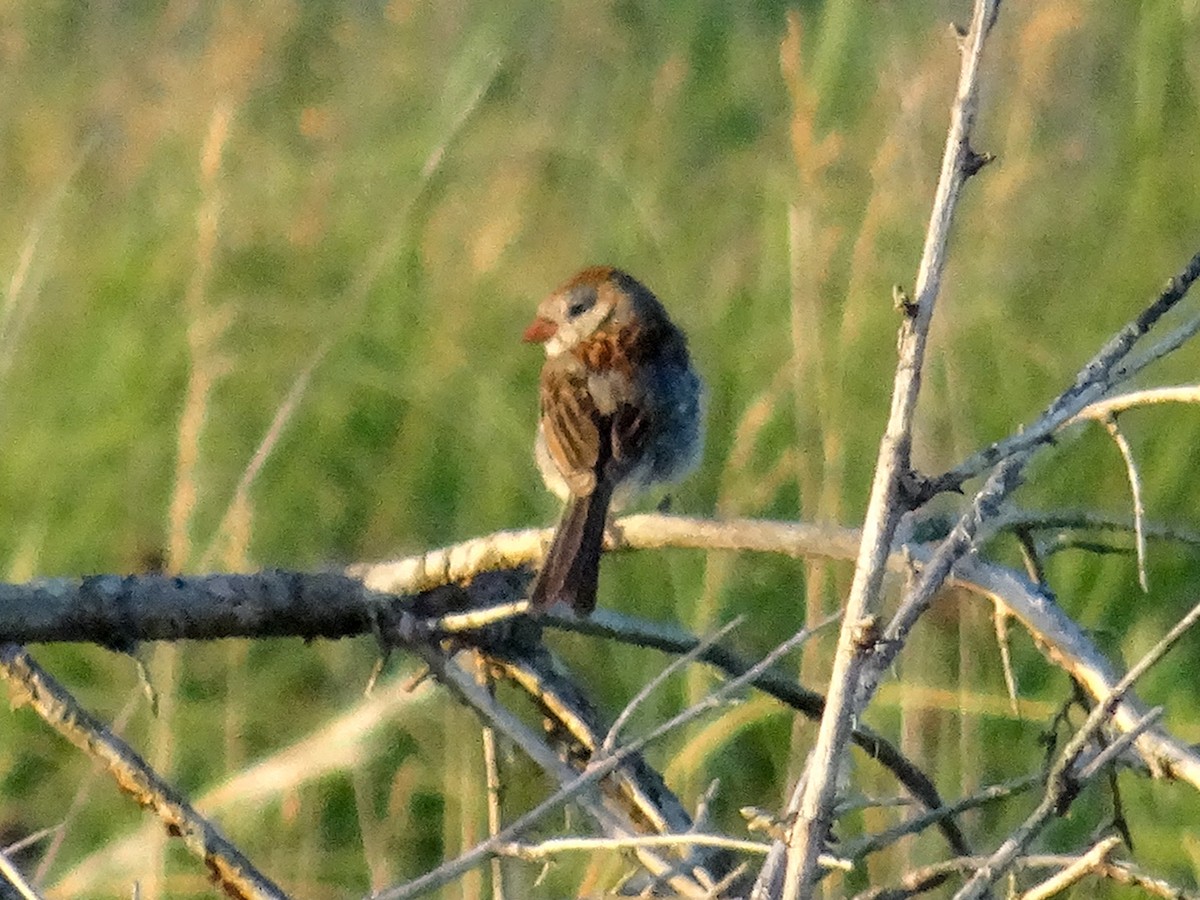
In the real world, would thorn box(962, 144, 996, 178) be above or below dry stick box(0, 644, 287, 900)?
above

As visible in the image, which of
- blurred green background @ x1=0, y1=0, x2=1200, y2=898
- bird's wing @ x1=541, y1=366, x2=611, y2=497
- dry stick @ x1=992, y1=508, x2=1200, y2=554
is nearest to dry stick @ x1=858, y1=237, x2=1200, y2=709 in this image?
dry stick @ x1=992, y1=508, x2=1200, y2=554

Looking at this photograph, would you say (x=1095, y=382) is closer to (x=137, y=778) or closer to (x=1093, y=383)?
(x=1093, y=383)

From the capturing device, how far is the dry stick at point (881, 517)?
149 centimetres

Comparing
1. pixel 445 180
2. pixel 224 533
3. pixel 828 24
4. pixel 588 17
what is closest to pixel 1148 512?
Answer: pixel 828 24

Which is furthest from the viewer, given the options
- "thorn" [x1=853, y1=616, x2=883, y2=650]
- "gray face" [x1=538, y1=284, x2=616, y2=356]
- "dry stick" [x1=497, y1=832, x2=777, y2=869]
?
"gray face" [x1=538, y1=284, x2=616, y2=356]

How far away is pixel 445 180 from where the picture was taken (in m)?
5.96

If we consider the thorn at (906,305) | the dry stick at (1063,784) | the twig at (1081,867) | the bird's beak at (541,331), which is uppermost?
the bird's beak at (541,331)

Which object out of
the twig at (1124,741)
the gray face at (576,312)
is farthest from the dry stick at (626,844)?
the gray face at (576,312)

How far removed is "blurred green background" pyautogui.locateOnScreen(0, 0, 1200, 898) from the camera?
3.64m

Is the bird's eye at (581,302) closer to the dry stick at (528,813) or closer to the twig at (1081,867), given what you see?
the dry stick at (528,813)

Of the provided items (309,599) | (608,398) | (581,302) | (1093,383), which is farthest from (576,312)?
(1093,383)

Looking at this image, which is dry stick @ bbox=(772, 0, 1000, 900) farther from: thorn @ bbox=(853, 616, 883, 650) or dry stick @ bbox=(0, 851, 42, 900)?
dry stick @ bbox=(0, 851, 42, 900)

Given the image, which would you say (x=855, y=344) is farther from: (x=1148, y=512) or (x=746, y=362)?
(x=1148, y=512)

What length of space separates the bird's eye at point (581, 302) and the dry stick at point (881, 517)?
2.99 metres
